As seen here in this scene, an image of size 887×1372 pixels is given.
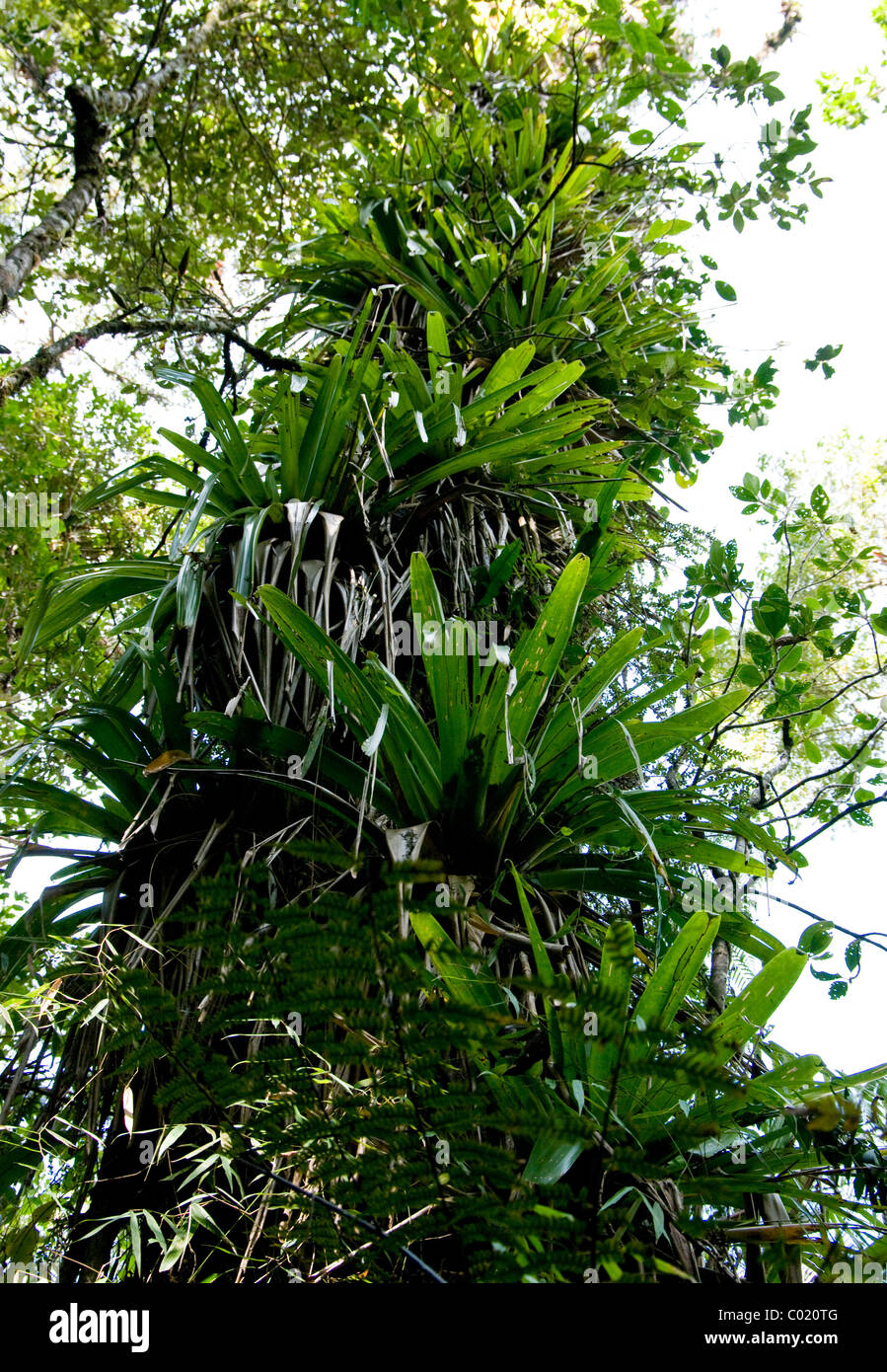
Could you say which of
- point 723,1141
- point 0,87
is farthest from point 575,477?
point 0,87

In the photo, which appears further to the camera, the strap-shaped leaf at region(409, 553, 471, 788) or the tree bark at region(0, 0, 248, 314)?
the tree bark at region(0, 0, 248, 314)

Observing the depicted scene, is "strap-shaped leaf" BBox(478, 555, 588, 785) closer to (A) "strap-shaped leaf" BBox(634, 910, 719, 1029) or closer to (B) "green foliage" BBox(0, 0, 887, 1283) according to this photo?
(B) "green foliage" BBox(0, 0, 887, 1283)

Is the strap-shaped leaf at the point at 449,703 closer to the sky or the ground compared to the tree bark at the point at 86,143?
closer to the ground

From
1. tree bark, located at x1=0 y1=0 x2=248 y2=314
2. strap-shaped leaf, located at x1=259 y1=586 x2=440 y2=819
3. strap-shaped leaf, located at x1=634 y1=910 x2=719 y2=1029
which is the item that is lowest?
strap-shaped leaf, located at x1=634 y1=910 x2=719 y2=1029

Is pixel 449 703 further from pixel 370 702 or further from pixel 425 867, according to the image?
pixel 425 867

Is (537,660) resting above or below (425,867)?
above

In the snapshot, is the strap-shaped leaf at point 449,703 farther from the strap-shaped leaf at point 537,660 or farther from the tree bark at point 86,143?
the tree bark at point 86,143

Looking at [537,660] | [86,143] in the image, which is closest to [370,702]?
[537,660]

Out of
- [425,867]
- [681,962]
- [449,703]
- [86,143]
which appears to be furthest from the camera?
[86,143]

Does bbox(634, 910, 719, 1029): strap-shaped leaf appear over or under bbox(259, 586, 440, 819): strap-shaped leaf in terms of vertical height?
under

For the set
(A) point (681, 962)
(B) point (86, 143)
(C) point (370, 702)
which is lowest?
(A) point (681, 962)

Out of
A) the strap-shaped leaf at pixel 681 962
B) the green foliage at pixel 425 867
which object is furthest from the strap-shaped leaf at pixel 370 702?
the strap-shaped leaf at pixel 681 962

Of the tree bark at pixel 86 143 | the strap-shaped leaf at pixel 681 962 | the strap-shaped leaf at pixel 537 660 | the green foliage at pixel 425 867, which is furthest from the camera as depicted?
the tree bark at pixel 86 143

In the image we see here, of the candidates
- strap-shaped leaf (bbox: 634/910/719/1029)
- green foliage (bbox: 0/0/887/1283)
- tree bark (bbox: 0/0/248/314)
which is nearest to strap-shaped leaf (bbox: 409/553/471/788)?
green foliage (bbox: 0/0/887/1283)
